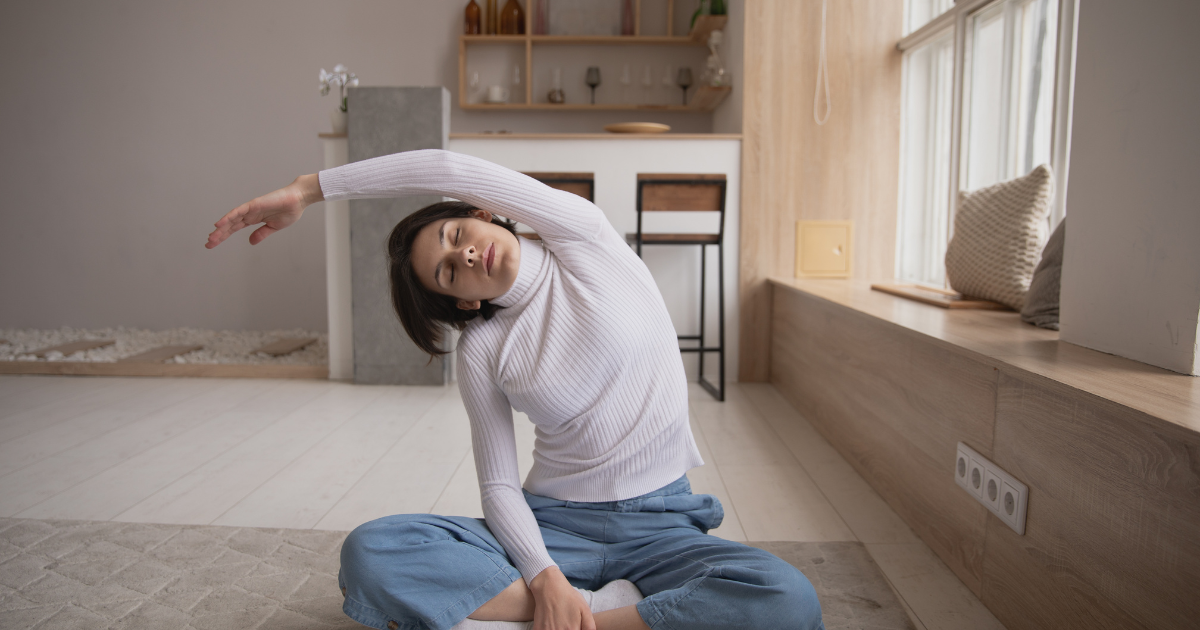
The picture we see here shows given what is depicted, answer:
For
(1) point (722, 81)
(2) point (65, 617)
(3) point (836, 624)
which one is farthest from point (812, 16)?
(2) point (65, 617)

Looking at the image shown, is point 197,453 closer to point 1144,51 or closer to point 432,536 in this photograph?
point 432,536

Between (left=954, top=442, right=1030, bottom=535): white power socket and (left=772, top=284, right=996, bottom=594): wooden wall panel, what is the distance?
0.10 feet

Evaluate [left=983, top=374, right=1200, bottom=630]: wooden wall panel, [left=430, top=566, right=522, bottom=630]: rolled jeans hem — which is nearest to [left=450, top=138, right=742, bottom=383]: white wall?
[left=983, top=374, right=1200, bottom=630]: wooden wall panel

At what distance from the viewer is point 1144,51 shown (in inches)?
50.4

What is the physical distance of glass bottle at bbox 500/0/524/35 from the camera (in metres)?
4.73

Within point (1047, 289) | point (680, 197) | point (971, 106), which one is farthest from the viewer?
point (680, 197)

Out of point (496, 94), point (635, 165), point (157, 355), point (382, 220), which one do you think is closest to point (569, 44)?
point (496, 94)

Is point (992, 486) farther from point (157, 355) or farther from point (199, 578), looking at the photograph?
point (157, 355)

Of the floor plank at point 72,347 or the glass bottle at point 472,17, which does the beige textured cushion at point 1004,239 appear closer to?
the glass bottle at point 472,17

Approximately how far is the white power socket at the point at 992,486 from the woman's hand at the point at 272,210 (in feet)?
4.17

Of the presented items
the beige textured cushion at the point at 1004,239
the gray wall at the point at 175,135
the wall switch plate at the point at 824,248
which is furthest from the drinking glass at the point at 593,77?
the beige textured cushion at the point at 1004,239

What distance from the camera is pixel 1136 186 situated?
1300 millimetres

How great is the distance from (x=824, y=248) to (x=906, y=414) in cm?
171

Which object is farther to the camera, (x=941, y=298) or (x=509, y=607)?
(x=941, y=298)
